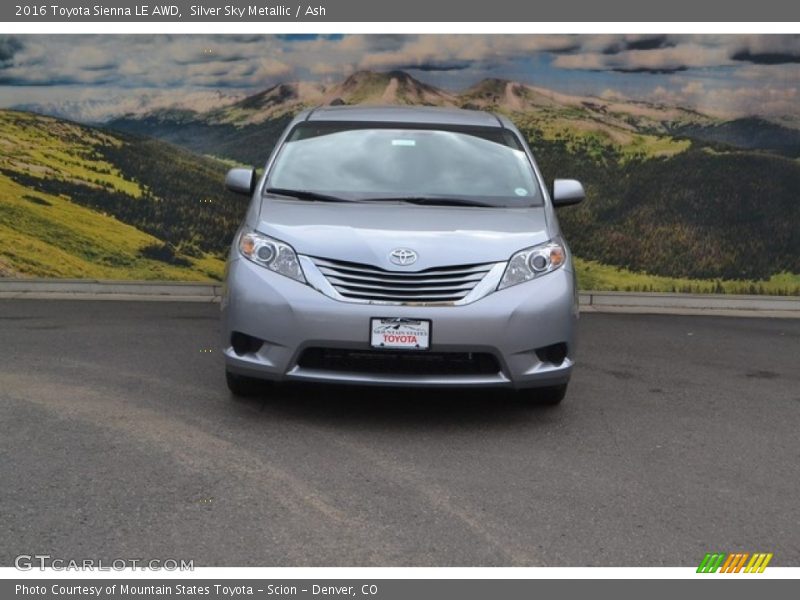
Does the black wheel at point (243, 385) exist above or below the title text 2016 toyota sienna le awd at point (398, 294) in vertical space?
below

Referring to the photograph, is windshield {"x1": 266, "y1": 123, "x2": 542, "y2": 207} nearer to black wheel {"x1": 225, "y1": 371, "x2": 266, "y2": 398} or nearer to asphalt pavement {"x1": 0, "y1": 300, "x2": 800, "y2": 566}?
black wheel {"x1": 225, "y1": 371, "x2": 266, "y2": 398}

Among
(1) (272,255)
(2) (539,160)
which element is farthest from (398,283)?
(2) (539,160)

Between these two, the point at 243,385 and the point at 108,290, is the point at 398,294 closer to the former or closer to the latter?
the point at 243,385

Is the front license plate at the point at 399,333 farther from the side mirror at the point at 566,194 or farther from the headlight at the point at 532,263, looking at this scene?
the side mirror at the point at 566,194

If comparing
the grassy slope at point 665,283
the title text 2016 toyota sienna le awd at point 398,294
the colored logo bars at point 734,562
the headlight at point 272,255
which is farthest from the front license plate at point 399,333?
the grassy slope at point 665,283

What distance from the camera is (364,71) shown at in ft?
39.2

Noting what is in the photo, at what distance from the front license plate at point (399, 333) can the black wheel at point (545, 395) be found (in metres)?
1.08

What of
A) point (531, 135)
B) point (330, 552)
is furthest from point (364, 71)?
point (330, 552)

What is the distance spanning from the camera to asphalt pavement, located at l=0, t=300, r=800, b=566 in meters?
4.32

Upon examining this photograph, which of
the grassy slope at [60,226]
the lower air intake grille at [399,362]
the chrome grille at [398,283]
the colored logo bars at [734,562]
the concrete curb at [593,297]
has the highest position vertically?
the chrome grille at [398,283]

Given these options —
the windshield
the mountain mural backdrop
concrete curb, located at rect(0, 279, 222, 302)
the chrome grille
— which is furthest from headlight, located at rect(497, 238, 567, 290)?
concrete curb, located at rect(0, 279, 222, 302)

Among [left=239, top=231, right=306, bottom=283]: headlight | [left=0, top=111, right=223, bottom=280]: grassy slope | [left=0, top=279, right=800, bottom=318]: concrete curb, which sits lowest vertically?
[left=0, top=279, right=800, bottom=318]: concrete curb

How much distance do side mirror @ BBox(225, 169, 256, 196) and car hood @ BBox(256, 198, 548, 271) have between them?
529 millimetres

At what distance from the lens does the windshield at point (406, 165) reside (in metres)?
6.74
